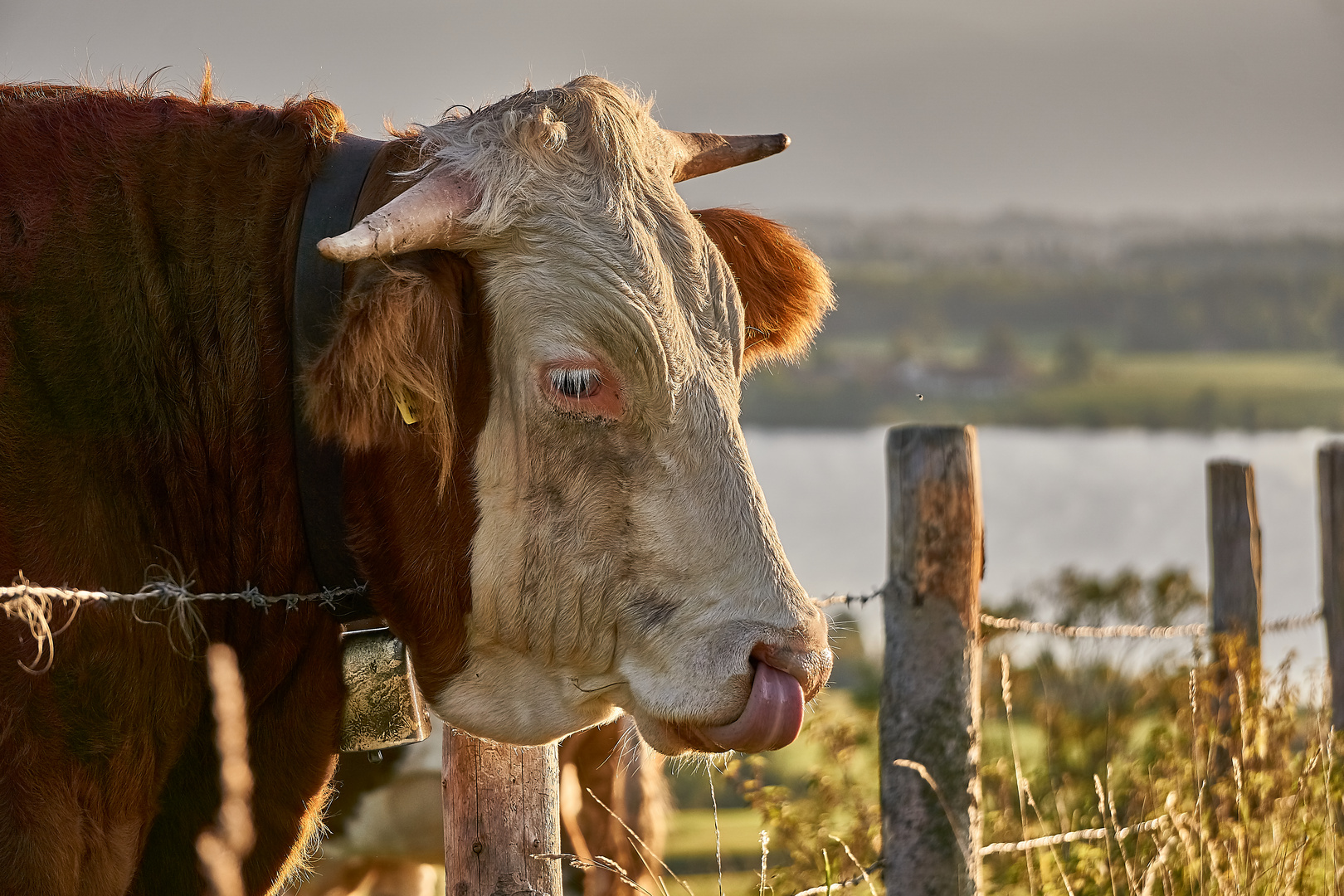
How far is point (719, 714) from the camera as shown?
2170 millimetres

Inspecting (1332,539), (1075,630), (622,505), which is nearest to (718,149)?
(622,505)

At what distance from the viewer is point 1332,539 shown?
6.09 meters

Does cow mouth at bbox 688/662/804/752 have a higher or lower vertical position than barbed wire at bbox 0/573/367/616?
lower

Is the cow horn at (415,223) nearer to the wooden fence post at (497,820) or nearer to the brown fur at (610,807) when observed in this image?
the wooden fence post at (497,820)

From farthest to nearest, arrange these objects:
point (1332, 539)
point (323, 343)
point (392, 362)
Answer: point (1332, 539), point (323, 343), point (392, 362)

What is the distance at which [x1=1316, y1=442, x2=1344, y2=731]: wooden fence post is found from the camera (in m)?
6.00

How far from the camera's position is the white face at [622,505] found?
2223 millimetres

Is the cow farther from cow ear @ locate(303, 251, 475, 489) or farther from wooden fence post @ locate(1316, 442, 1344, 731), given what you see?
wooden fence post @ locate(1316, 442, 1344, 731)

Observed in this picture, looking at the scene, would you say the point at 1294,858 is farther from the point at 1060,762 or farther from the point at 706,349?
the point at 1060,762

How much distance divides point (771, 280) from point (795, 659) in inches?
42.5

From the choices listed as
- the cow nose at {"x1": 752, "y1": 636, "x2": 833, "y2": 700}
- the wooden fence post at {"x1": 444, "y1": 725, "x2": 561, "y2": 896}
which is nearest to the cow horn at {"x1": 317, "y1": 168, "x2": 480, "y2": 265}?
the cow nose at {"x1": 752, "y1": 636, "x2": 833, "y2": 700}

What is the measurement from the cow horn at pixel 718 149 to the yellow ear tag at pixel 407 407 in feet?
2.76

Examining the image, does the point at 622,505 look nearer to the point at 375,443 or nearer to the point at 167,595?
→ the point at 375,443

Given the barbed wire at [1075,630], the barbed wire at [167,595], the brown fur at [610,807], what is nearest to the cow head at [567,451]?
the barbed wire at [167,595]
